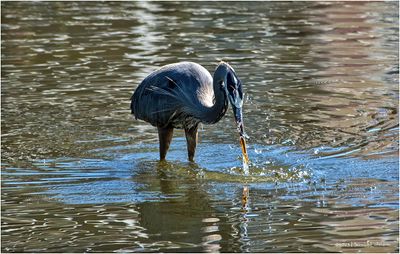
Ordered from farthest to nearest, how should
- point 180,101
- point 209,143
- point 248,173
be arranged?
point 209,143 → point 180,101 → point 248,173

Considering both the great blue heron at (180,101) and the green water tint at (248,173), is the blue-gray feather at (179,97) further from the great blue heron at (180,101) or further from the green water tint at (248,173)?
the green water tint at (248,173)

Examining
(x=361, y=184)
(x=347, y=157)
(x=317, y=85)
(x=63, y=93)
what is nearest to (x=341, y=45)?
(x=317, y=85)

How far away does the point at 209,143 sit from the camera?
36.2 ft

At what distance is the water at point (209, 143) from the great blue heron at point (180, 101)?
34 cm

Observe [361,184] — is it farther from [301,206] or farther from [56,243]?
[56,243]

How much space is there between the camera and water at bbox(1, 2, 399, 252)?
26.2 feet

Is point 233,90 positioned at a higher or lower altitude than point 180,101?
higher

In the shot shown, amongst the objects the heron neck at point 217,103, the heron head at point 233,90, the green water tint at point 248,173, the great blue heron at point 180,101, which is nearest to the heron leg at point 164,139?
the great blue heron at point 180,101

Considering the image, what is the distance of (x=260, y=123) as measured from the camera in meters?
11.8

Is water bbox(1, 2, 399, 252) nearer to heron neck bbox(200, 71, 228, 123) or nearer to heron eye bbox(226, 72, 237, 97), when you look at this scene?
heron neck bbox(200, 71, 228, 123)

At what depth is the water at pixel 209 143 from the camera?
26.2 ft

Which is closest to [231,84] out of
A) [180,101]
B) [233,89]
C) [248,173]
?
[233,89]

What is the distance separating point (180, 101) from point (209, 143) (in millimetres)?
1033

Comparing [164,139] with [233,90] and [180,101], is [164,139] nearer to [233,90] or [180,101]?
[180,101]
